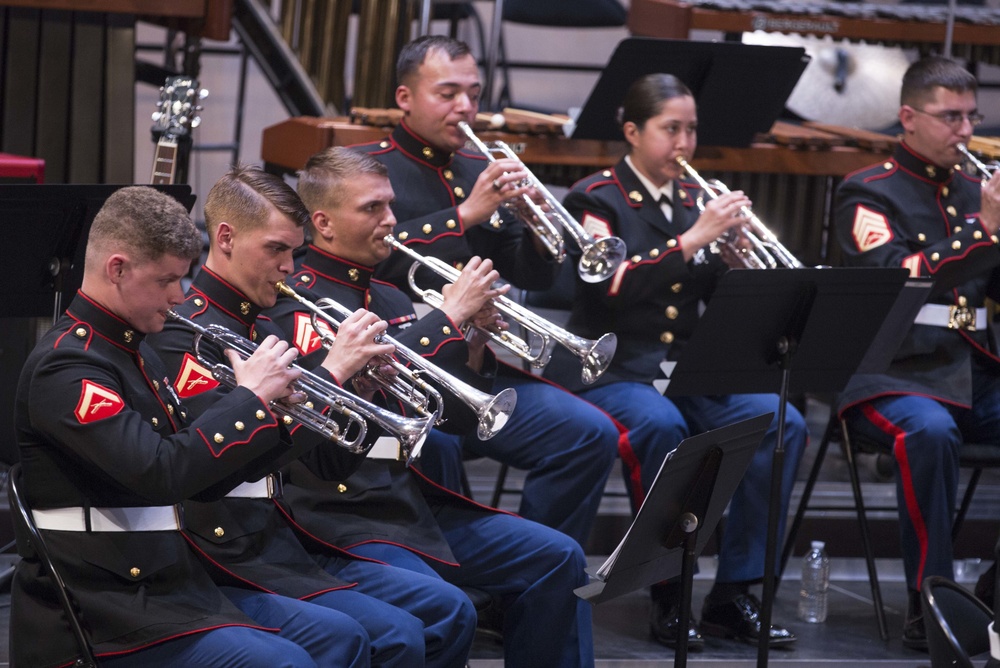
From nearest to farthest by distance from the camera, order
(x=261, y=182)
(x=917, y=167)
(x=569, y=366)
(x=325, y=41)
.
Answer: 1. (x=261, y=182)
2. (x=569, y=366)
3. (x=917, y=167)
4. (x=325, y=41)

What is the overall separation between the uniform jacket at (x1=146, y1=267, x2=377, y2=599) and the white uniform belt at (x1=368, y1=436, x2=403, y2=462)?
0.70 ft

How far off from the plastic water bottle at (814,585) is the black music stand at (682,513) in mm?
1598

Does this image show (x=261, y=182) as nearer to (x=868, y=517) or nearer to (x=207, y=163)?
(x=868, y=517)

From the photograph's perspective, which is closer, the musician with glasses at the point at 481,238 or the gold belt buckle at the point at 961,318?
the musician with glasses at the point at 481,238

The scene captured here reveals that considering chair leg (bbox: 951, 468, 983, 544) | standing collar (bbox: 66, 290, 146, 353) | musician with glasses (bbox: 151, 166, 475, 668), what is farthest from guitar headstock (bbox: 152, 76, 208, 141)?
chair leg (bbox: 951, 468, 983, 544)

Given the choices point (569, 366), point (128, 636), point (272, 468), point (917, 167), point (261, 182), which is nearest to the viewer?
point (128, 636)

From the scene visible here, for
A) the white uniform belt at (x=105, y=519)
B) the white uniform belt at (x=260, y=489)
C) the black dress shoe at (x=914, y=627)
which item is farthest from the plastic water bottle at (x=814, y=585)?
the white uniform belt at (x=105, y=519)

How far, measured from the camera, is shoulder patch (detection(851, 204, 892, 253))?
4.66 m

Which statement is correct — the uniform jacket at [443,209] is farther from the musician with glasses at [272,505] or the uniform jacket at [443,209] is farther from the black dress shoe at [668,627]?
the black dress shoe at [668,627]

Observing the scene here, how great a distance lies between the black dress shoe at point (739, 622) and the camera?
14.1 feet

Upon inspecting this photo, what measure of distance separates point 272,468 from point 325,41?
3356 mm

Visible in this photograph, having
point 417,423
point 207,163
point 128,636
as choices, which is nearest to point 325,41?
point 207,163

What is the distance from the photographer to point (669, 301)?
14.7 feet

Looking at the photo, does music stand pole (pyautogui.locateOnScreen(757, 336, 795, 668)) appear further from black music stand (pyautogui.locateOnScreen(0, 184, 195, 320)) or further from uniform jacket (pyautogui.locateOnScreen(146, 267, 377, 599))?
black music stand (pyautogui.locateOnScreen(0, 184, 195, 320))
